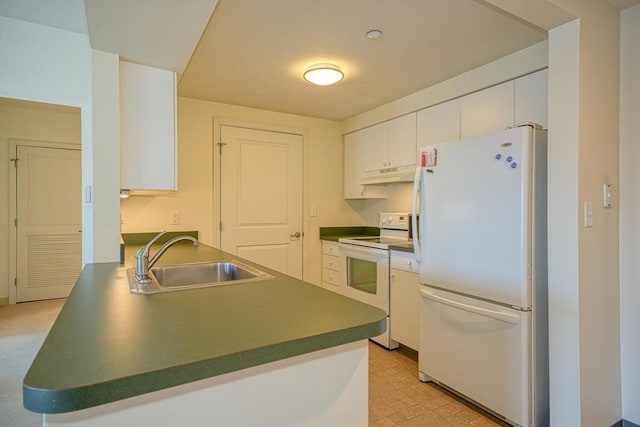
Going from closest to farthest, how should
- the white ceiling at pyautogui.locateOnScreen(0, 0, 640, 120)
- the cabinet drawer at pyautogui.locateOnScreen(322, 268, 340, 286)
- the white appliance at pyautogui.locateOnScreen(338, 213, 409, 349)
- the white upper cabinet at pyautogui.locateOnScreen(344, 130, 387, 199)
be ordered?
the white ceiling at pyautogui.locateOnScreen(0, 0, 640, 120), the white appliance at pyautogui.locateOnScreen(338, 213, 409, 349), the cabinet drawer at pyautogui.locateOnScreen(322, 268, 340, 286), the white upper cabinet at pyautogui.locateOnScreen(344, 130, 387, 199)

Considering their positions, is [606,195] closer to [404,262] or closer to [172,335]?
[404,262]

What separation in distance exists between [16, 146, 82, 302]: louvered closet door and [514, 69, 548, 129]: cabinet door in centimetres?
490

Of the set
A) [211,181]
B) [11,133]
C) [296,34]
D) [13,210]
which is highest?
[296,34]

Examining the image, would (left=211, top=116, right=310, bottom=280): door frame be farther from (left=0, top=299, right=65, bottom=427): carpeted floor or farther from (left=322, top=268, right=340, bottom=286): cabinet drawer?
(left=0, top=299, right=65, bottom=427): carpeted floor

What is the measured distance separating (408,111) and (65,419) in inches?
122

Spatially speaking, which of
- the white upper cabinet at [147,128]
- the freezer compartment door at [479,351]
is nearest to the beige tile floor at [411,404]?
the freezer compartment door at [479,351]

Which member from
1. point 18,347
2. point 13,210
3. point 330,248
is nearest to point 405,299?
point 330,248

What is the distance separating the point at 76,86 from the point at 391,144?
8.24 ft

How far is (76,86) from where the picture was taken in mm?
2141

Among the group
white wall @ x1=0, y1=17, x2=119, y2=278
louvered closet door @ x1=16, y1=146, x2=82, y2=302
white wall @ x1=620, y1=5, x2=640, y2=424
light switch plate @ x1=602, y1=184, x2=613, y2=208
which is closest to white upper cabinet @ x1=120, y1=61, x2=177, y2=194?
white wall @ x1=0, y1=17, x2=119, y2=278

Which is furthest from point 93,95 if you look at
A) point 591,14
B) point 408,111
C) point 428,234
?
point 591,14

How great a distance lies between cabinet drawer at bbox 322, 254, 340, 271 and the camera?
11.9 feet

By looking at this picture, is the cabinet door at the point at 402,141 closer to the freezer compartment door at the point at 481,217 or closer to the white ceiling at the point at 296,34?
the white ceiling at the point at 296,34

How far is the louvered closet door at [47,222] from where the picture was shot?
4164mm
